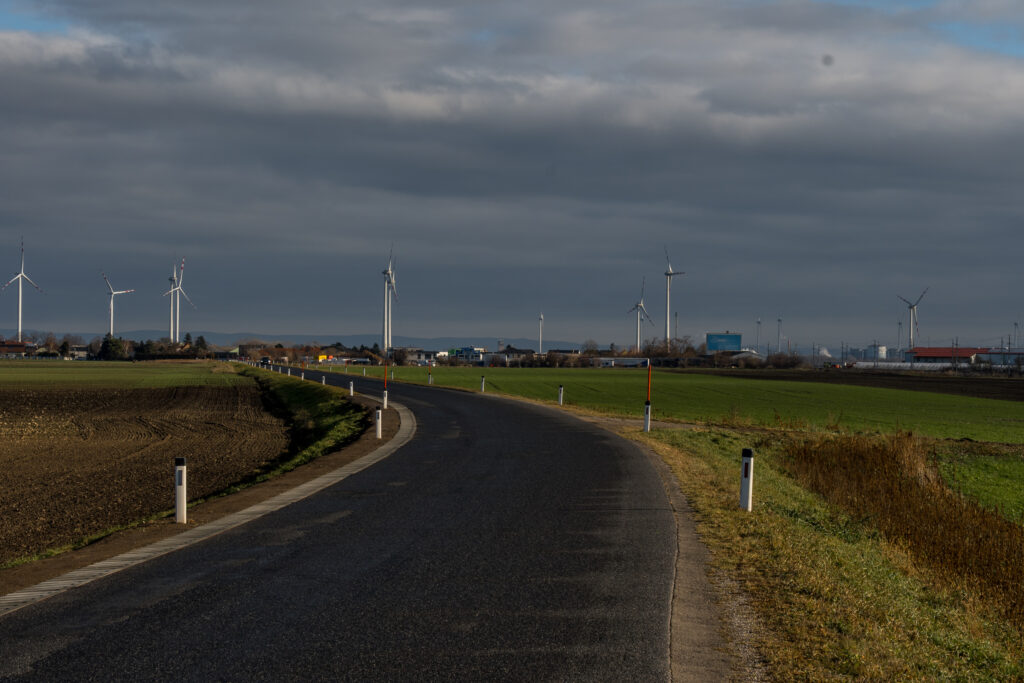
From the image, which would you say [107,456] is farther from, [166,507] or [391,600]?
[391,600]

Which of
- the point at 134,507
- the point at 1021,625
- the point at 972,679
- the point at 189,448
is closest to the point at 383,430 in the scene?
the point at 189,448

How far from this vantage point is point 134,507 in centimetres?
1650

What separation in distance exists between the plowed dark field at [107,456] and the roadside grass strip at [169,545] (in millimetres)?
2565

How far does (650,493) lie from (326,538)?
599 centimetres

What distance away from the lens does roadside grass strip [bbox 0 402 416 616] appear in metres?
8.42

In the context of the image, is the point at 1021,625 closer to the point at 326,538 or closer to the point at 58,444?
the point at 326,538

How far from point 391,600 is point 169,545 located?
13.5 feet

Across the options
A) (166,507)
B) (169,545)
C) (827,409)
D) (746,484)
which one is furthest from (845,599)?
(827,409)

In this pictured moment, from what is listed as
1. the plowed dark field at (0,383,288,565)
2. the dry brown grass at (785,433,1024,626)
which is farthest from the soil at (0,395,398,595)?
the dry brown grass at (785,433,1024,626)

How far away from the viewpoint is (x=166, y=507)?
1625cm

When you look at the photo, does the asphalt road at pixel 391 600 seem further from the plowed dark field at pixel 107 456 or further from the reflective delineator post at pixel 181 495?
the plowed dark field at pixel 107 456

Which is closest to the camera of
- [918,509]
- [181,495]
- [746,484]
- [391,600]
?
[391,600]

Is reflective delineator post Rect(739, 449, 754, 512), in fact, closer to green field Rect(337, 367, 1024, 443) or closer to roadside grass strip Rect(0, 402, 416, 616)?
roadside grass strip Rect(0, 402, 416, 616)

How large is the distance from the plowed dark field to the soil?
0.09m
